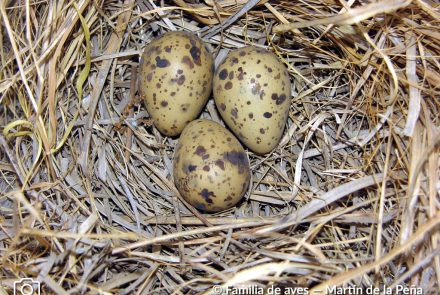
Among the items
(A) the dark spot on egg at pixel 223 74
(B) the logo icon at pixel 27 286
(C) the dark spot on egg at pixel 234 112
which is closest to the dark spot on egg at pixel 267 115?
→ (C) the dark spot on egg at pixel 234 112

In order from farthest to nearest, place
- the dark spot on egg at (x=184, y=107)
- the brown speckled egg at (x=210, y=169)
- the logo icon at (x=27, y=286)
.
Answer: the dark spot on egg at (x=184, y=107), the brown speckled egg at (x=210, y=169), the logo icon at (x=27, y=286)

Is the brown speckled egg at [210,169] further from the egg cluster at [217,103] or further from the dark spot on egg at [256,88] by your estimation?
the dark spot on egg at [256,88]

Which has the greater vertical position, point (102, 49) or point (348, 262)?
point (102, 49)

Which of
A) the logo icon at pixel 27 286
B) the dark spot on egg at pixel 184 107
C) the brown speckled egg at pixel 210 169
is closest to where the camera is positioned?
the logo icon at pixel 27 286

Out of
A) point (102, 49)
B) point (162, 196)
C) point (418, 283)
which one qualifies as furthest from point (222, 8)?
point (418, 283)

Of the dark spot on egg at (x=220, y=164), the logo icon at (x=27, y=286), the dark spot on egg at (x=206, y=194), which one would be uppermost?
the dark spot on egg at (x=220, y=164)

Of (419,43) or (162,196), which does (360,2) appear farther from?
(162,196)

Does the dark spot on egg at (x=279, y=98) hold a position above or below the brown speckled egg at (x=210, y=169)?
above

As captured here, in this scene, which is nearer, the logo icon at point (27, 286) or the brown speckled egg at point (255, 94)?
the logo icon at point (27, 286)
